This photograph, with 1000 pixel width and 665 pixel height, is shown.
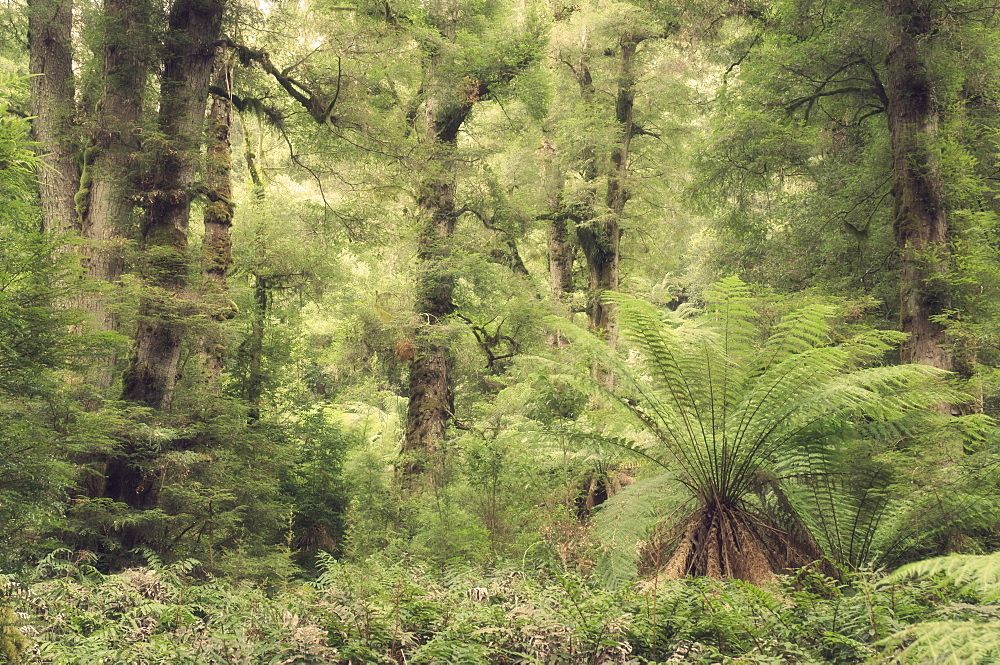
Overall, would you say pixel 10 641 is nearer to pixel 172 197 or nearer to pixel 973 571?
pixel 973 571

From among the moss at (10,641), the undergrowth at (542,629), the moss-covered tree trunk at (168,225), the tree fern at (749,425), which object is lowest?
Result: the moss at (10,641)

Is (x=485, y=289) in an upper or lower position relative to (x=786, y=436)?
upper

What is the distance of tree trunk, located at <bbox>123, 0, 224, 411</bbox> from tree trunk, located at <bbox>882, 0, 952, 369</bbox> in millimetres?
7179

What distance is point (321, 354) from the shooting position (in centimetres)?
1249

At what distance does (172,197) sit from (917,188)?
7734mm

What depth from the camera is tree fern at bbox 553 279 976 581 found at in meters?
3.58

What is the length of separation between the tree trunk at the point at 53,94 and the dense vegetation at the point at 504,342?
0.05m

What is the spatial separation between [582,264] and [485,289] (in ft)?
22.2

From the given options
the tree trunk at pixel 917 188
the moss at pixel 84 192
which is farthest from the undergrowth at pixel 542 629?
the moss at pixel 84 192

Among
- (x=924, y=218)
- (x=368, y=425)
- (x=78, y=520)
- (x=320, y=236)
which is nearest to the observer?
(x=78, y=520)

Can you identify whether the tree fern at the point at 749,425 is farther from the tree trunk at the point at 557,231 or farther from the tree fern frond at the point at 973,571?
the tree trunk at the point at 557,231

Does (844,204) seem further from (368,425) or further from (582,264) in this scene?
(368,425)

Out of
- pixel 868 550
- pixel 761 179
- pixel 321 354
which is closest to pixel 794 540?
pixel 868 550

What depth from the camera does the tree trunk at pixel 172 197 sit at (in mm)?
6316
